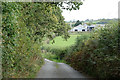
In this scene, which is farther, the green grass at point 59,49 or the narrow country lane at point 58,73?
the green grass at point 59,49

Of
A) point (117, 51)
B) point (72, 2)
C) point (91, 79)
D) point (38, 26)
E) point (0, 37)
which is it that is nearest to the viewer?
point (0, 37)

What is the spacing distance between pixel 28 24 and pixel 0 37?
7111mm

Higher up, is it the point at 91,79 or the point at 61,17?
the point at 61,17

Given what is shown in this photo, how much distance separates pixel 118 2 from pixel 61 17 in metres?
12.5

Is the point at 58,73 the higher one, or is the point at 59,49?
the point at 58,73

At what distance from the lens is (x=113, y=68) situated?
985cm

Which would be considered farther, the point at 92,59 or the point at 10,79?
the point at 92,59

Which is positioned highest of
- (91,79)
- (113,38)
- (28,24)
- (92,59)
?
(28,24)

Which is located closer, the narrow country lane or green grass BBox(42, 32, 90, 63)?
the narrow country lane

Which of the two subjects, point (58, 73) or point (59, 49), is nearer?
point (58, 73)

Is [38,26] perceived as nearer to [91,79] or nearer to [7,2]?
[91,79]

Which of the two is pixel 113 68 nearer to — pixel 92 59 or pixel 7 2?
pixel 92 59

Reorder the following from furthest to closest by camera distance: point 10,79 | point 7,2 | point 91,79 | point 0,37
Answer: point 91,79
point 10,79
point 7,2
point 0,37

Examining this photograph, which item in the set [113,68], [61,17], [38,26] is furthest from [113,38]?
[61,17]
